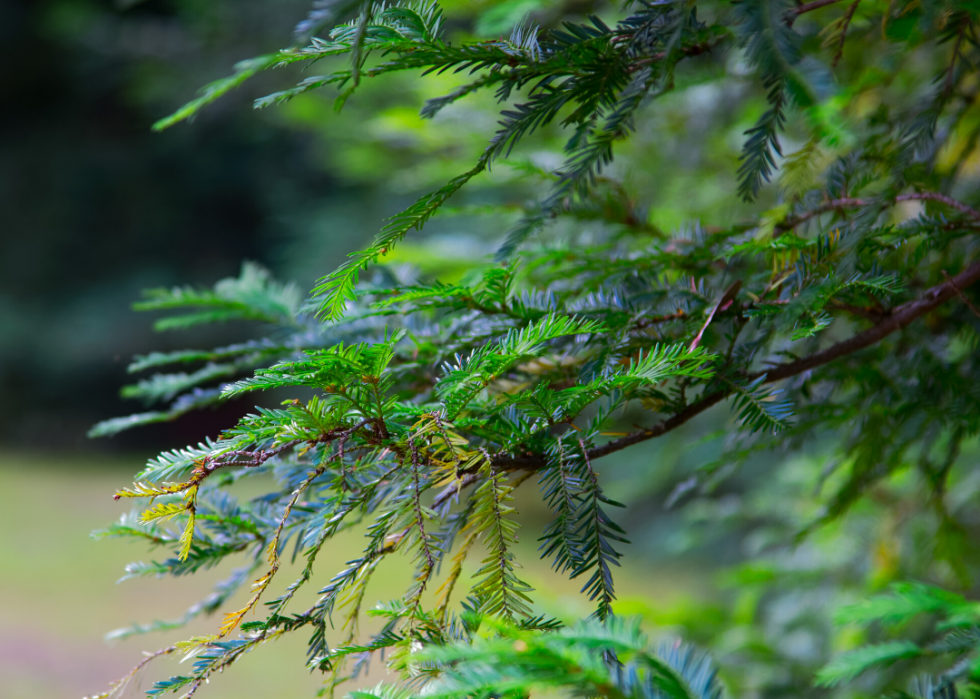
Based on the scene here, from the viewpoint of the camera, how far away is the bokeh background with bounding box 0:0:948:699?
60.9 inches

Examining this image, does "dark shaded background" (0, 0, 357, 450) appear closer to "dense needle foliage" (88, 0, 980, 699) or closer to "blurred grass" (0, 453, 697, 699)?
"blurred grass" (0, 453, 697, 699)

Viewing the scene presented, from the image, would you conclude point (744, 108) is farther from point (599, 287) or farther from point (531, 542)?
point (531, 542)

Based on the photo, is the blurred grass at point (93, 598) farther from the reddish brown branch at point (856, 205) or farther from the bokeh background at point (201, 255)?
the reddish brown branch at point (856, 205)

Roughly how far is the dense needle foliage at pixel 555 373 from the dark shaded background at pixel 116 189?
151 inches

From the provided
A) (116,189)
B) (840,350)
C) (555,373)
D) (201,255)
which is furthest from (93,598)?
(116,189)

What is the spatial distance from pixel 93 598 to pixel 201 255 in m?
3.62

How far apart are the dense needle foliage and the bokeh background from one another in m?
0.70

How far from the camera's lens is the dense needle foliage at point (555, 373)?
425 mm

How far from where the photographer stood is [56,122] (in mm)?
4965

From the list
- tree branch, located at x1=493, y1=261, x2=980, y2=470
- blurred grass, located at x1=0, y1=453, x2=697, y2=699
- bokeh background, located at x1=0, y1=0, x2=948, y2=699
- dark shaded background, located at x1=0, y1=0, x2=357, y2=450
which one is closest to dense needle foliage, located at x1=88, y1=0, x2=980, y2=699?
tree branch, located at x1=493, y1=261, x2=980, y2=470

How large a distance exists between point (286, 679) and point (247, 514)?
123cm

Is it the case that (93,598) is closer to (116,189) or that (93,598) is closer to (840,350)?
(840,350)

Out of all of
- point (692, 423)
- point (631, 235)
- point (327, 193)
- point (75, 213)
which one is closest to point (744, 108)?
point (692, 423)

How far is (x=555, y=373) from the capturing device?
0.61 metres
